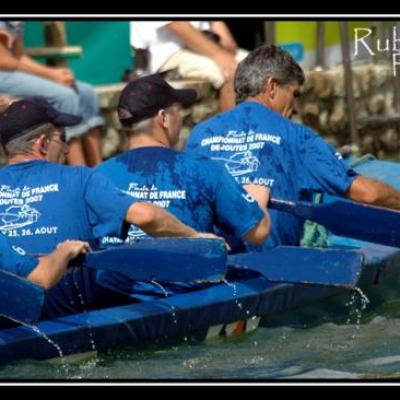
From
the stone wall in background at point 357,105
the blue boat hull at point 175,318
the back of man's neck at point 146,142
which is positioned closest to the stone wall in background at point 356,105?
the stone wall in background at point 357,105

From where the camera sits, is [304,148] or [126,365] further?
[304,148]

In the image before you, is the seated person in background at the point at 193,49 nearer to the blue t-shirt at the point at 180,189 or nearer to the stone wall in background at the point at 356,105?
the stone wall in background at the point at 356,105

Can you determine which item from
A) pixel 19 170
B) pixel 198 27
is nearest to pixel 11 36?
pixel 198 27

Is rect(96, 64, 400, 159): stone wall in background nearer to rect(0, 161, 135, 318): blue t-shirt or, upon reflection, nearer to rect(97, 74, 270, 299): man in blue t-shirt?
rect(97, 74, 270, 299): man in blue t-shirt

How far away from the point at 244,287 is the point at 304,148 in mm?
896

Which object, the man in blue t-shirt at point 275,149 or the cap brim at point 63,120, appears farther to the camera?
the man in blue t-shirt at point 275,149

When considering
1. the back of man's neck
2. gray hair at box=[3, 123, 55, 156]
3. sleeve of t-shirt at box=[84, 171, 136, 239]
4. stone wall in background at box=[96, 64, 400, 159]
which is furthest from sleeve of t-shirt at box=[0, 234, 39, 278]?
stone wall in background at box=[96, 64, 400, 159]

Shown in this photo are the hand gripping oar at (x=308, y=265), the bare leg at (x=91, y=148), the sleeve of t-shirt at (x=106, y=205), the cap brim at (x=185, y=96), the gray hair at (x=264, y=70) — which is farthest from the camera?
the bare leg at (x=91, y=148)

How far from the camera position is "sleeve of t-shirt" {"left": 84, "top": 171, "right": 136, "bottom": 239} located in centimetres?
676

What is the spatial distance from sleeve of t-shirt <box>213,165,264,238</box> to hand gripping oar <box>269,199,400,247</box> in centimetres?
45

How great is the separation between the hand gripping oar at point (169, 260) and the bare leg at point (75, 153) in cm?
328

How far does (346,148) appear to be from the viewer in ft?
38.0

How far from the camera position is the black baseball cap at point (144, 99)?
7332 millimetres

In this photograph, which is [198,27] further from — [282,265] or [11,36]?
[282,265]
